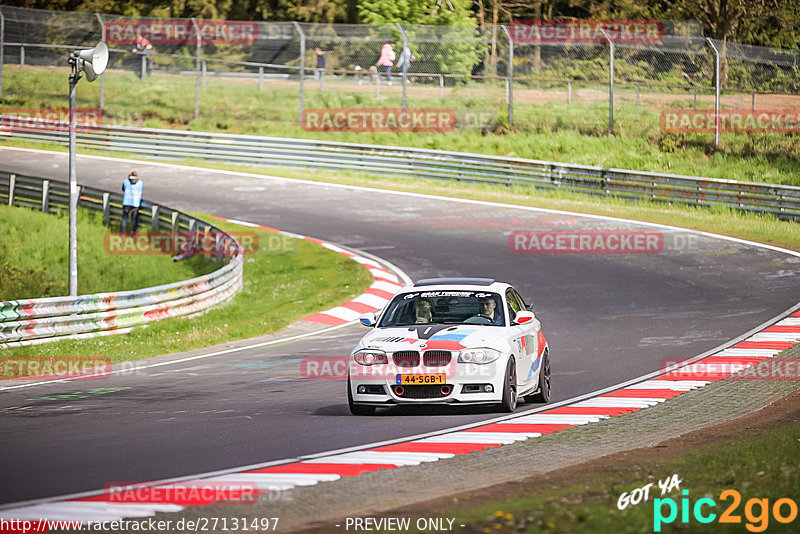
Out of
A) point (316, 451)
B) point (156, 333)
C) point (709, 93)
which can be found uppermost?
point (709, 93)

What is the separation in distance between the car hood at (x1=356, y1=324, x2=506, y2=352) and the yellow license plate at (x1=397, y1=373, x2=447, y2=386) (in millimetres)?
280

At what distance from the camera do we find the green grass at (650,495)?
6430 millimetres

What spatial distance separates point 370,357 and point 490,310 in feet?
5.17

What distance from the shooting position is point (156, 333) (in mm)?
19016

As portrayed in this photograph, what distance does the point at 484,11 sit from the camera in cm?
5850

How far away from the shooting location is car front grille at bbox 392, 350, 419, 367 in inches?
443

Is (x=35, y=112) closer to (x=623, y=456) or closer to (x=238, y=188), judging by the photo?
(x=238, y=188)

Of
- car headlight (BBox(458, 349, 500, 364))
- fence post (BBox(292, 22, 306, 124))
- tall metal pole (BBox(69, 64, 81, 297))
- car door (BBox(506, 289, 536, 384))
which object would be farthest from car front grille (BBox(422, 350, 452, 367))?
fence post (BBox(292, 22, 306, 124))

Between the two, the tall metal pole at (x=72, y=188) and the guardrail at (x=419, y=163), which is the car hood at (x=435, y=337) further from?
the guardrail at (x=419, y=163)

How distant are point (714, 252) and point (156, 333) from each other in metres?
12.5

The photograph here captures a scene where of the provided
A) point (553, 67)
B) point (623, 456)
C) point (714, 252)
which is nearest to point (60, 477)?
point (623, 456)

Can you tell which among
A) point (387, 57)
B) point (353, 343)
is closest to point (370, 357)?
point (353, 343)

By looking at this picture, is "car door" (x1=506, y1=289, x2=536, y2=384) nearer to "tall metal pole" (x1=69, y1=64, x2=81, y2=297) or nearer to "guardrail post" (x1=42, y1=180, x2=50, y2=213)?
"tall metal pole" (x1=69, y1=64, x2=81, y2=297)

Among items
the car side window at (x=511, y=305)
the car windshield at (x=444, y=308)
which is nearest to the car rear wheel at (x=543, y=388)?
the car side window at (x=511, y=305)
